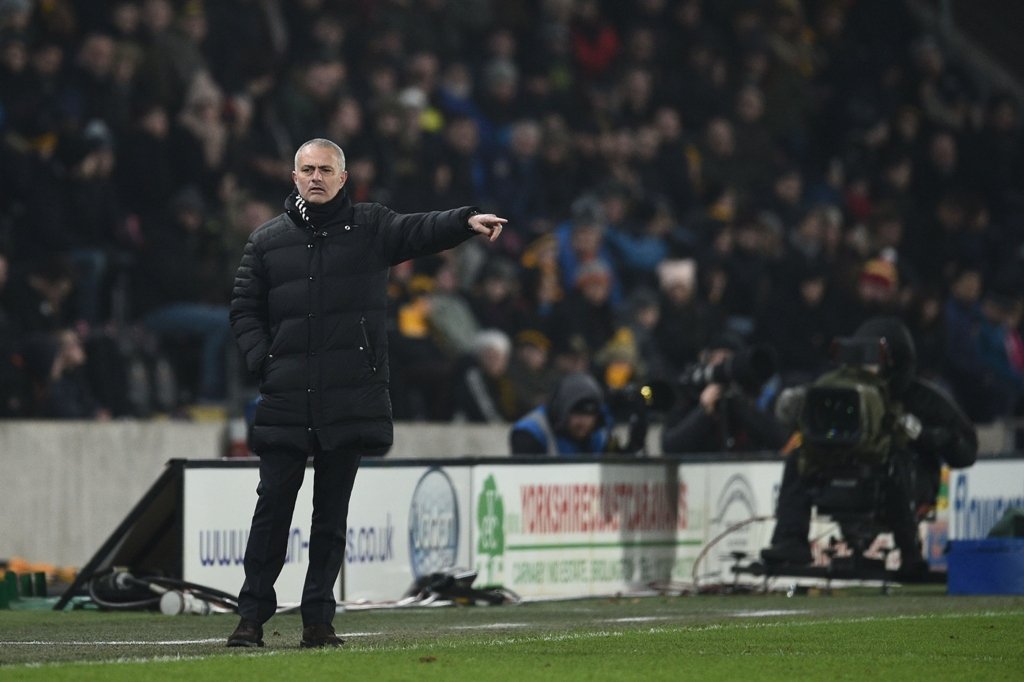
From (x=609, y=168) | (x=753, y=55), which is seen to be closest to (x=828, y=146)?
(x=753, y=55)

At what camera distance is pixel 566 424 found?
52.9ft

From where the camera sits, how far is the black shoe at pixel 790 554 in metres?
15.0

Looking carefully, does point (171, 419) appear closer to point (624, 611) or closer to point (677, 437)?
point (677, 437)

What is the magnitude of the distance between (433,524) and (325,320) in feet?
15.9

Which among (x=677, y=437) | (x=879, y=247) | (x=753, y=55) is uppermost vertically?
(x=753, y=55)

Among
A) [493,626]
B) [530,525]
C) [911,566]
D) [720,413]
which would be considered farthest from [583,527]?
[493,626]

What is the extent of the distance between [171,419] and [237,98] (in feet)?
11.4

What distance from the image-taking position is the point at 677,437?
1686cm

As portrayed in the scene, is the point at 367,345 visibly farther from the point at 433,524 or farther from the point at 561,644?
the point at 433,524

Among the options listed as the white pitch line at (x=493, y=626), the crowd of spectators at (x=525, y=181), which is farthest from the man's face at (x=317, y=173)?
the crowd of spectators at (x=525, y=181)

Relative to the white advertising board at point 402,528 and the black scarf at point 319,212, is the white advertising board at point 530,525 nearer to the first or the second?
the white advertising board at point 402,528

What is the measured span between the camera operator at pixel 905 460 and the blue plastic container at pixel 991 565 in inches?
11.9

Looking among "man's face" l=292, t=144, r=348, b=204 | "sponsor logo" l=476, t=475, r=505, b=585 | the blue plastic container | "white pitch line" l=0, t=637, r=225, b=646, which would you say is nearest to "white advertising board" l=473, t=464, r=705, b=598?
"sponsor logo" l=476, t=475, r=505, b=585

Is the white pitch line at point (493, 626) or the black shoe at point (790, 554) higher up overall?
the black shoe at point (790, 554)
